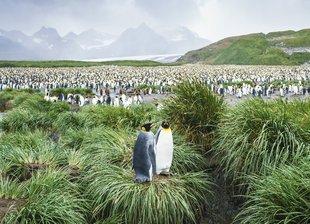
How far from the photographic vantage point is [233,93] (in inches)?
755

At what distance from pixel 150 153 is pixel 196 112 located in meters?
2.01

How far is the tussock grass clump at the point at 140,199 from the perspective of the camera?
3.19 meters

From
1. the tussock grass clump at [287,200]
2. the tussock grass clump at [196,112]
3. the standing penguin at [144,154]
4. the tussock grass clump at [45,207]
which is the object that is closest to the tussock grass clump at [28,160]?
the tussock grass clump at [45,207]

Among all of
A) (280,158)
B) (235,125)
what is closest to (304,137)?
(280,158)

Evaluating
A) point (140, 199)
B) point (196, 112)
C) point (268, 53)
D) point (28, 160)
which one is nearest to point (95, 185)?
point (140, 199)

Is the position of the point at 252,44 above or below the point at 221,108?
above

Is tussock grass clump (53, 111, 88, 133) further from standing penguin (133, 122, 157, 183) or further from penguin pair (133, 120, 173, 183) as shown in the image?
standing penguin (133, 122, 157, 183)

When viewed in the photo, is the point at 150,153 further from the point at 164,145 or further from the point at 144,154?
the point at 164,145

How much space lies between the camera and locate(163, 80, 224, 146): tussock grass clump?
506 cm

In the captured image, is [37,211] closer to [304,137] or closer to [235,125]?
[235,125]

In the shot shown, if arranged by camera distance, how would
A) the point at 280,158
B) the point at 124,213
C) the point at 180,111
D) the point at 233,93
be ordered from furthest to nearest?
the point at 233,93
the point at 180,111
the point at 280,158
the point at 124,213

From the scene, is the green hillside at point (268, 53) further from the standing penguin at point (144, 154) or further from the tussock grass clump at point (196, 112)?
the standing penguin at point (144, 154)

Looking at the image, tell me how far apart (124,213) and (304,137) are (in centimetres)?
298

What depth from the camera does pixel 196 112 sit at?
5.05m
